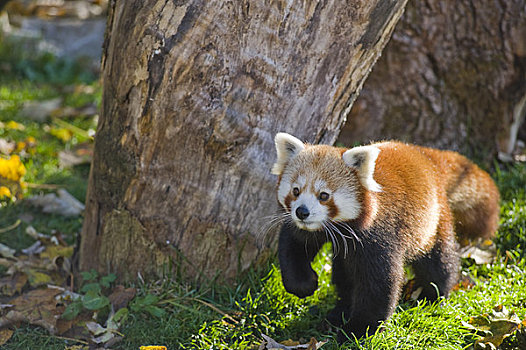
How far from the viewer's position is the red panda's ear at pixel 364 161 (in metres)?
2.69

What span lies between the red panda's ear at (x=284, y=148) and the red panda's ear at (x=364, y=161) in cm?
24

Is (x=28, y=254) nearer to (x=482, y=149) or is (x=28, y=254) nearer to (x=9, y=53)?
(x=482, y=149)

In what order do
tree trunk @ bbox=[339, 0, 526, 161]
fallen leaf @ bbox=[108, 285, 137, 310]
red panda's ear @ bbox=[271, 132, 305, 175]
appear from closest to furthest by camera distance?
red panda's ear @ bbox=[271, 132, 305, 175] < fallen leaf @ bbox=[108, 285, 137, 310] < tree trunk @ bbox=[339, 0, 526, 161]

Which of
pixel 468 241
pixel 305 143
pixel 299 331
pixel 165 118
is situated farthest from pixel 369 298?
pixel 165 118

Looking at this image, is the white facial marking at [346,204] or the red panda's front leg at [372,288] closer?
the white facial marking at [346,204]

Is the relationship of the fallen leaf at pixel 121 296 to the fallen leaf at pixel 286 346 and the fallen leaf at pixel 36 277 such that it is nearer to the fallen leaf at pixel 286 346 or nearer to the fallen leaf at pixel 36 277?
the fallen leaf at pixel 36 277

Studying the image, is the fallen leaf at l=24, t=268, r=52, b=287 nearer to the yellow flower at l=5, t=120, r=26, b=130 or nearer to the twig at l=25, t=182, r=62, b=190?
the twig at l=25, t=182, r=62, b=190

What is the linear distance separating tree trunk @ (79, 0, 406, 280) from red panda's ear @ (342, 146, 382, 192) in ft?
1.51

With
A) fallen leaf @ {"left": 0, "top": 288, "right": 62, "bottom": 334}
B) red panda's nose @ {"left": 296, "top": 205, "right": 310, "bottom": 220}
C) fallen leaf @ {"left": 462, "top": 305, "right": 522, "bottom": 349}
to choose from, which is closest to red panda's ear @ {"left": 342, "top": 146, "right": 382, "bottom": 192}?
red panda's nose @ {"left": 296, "top": 205, "right": 310, "bottom": 220}

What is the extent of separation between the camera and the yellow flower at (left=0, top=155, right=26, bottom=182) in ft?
13.3

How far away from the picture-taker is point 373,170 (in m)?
2.75

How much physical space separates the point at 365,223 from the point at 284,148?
545mm

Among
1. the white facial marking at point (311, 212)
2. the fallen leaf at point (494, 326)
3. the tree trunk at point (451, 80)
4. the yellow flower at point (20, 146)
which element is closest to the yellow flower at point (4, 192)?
the yellow flower at point (20, 146)

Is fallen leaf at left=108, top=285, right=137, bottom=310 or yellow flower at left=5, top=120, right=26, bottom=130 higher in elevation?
yellow flower at left=5, top=120, right=26, bottom=130
